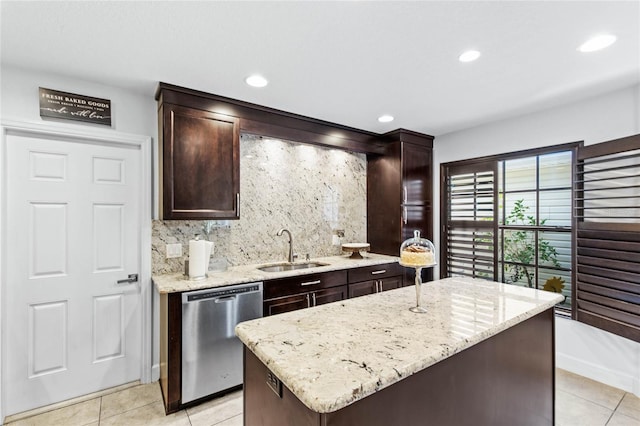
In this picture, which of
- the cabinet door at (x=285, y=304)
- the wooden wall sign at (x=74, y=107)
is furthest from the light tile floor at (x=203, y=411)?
the wooden wall sign at (x=74, y=107)

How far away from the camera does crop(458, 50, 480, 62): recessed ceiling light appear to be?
1.98 meters

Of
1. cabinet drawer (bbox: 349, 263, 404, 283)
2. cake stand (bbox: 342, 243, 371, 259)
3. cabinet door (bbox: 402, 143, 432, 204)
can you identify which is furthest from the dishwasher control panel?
cabinet door (bbox: 402, 143, 432, 204)

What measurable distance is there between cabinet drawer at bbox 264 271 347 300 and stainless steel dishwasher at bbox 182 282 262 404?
0.44 ft

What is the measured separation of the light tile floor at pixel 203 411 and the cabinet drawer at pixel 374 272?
1533mm

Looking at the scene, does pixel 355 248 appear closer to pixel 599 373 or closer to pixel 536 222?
pixel 536 222

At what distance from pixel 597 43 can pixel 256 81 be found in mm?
2289

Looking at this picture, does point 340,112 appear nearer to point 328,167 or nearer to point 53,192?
point 328,167

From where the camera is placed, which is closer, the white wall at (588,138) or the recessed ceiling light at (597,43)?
the recessed ceiling light at (597,43)

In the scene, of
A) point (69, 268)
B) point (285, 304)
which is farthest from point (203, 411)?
point (69, 268)

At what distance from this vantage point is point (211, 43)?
1.87 metres

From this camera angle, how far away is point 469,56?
2.03 meters

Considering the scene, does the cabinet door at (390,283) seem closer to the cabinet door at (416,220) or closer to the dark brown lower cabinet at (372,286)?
the dark brown lower cabinet at (372,286)

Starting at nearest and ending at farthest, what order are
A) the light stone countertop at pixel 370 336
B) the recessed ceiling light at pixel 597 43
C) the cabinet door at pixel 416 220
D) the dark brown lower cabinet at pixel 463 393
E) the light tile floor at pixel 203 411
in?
the light stone countertop at pixel 370 336
the dark brown lower cabinet at pixel 463 393
the recessed ceiling light at pixel 597 43
the light tile floor at pixel 203 411
the cabinet door at pixel 416 220

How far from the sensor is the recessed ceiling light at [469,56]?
1.98 meters
